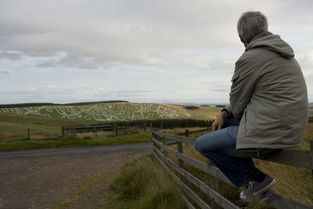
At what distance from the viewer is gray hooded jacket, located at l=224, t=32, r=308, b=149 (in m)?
3.06

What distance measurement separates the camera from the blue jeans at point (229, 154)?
140 inches

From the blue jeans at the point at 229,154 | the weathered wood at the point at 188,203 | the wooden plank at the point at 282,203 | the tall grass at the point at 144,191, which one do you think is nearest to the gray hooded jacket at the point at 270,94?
the blue jeans at the point at 229,154

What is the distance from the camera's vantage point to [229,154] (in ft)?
12.0

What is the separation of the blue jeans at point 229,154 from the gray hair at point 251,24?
786 millimetres

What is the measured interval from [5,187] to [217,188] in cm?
775

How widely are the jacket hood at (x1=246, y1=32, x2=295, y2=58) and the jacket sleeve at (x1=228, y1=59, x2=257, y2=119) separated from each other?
0.54 feet

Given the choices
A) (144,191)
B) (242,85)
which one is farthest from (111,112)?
(242,85)

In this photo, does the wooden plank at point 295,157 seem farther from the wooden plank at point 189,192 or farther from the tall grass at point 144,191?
the tall grass at point 144,191

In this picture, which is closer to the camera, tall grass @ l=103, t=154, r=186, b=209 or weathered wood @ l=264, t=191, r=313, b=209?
weathered wood @ l=264, t=191, r=313, b=209

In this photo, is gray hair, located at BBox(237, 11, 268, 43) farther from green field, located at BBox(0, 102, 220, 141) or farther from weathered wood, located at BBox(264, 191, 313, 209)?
green field, located at BBox(0, 102, 220, 141)

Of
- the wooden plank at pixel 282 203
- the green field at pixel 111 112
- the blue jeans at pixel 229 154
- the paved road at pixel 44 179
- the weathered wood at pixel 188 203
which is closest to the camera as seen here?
the wooden plank at pixel 282 203

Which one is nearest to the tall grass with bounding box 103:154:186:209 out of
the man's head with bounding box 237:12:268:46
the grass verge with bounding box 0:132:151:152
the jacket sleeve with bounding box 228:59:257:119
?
the jacket sleeve with bounding box 228:59:257:119

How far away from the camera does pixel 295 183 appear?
5.21 m

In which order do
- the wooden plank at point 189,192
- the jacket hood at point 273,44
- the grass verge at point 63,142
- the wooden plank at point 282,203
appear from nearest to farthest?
the wooden plank at point 282,203
the jacket hood at point 273,44
the wooden plank at point 189,192
the grass verge at point 63,142
